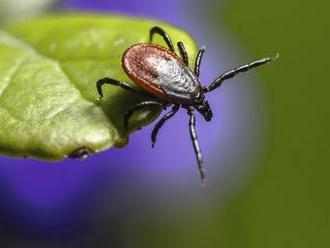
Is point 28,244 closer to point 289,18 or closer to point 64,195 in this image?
point 64,195

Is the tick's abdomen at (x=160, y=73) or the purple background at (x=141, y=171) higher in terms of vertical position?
the tick's abdomen at (x=160, y=73)

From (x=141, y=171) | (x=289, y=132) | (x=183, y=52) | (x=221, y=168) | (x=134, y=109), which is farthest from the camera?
(x=289, y=132)

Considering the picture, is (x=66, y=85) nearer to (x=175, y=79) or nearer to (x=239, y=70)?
(x=175, y=79)

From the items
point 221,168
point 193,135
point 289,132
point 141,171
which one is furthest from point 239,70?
point 289,132

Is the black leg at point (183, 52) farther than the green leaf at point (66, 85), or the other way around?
the black leg at point (183, 52)

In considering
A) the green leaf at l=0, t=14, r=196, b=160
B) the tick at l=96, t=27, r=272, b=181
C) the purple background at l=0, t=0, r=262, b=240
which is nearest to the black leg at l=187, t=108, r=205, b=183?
the tick at l=96, t=27, r=272, b=181

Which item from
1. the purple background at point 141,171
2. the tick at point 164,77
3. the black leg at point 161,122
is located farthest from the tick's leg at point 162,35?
the purple background at point 141,171

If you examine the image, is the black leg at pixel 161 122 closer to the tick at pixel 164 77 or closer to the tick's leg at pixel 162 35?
the tick at pixel 164 77
